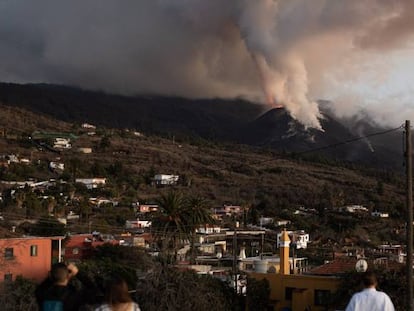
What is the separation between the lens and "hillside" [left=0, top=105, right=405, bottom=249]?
263ft

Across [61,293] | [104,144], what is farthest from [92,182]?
[61,293]

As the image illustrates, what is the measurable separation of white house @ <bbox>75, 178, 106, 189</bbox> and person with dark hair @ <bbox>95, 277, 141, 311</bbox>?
82.8 meters

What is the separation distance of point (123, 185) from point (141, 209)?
19.0 meters

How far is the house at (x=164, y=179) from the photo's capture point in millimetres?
94469

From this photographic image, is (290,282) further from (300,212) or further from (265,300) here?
(300,212)

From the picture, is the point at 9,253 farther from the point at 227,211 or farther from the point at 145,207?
the point at 227,211

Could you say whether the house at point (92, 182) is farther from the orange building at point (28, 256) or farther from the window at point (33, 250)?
the window at point (33, 250)

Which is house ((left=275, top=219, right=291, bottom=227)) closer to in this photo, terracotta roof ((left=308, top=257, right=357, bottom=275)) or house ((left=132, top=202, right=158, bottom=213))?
house ((left=132, top=202, right=158, bottom=213))

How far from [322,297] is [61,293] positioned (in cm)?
2483

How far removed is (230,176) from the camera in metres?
110

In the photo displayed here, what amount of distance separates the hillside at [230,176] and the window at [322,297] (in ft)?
120

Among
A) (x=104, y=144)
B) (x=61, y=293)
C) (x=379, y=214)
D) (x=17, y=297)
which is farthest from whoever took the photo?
(x=104, y=144)

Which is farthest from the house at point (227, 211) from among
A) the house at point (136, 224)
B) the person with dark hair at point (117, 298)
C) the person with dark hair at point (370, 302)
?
the person with dark hair at point (117, 298)

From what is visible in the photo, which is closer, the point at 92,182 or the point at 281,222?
the point at 281,222
